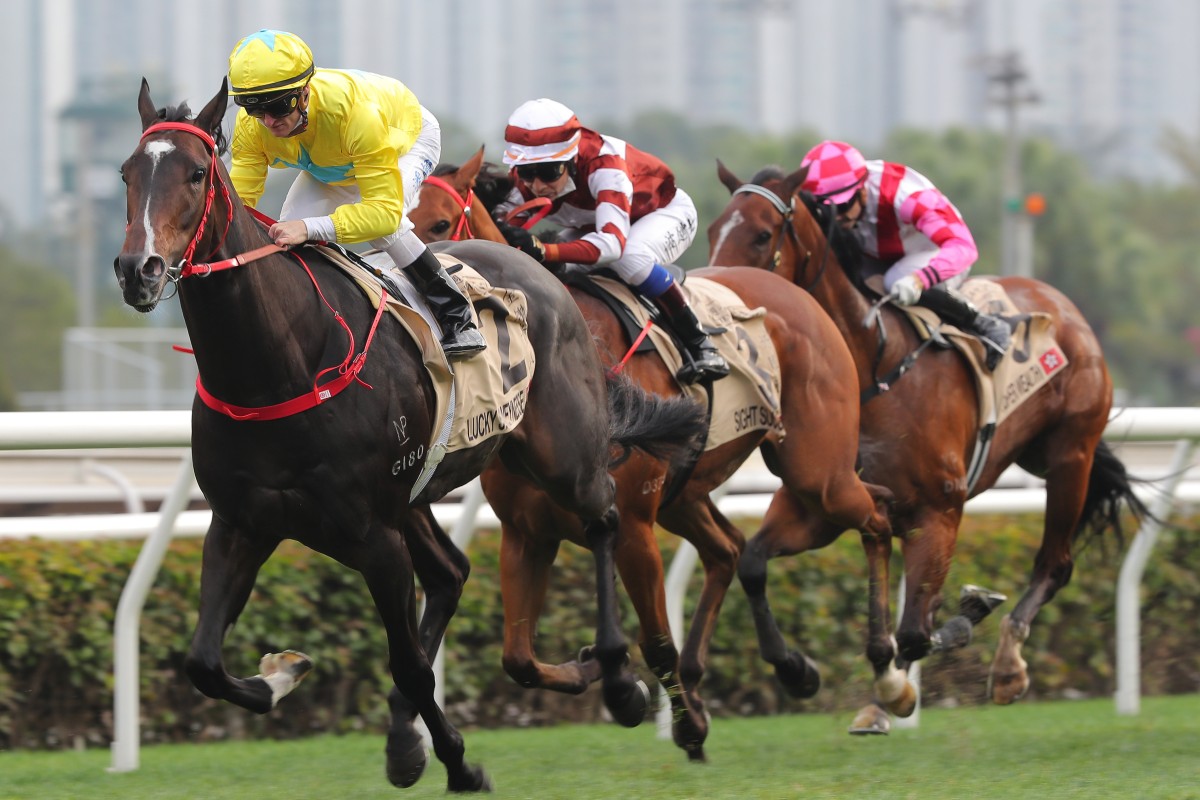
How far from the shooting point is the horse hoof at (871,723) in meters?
5.33

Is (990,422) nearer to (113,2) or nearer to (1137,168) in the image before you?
(113,2)

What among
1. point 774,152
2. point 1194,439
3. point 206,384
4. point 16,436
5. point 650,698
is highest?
point 206,384

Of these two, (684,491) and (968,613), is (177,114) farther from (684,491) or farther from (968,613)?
(968,613)

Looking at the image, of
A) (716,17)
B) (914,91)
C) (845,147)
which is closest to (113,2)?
(716,17)

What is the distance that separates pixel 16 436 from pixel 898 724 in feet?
9.91

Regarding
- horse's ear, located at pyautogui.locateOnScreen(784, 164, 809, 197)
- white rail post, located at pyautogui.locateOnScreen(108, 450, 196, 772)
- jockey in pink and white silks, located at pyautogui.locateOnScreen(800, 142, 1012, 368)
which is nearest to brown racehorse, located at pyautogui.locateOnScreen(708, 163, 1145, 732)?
horse's ear, located at pyautogui.locateOnScreen(784, 164, 809, 197)

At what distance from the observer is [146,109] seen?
3514 mm

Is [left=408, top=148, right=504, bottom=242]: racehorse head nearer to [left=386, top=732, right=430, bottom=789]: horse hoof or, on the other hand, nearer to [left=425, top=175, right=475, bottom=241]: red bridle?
[left=425, top=175, right=475, bottom=241]: red bridle

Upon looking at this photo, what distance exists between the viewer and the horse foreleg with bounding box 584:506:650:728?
4.58 m

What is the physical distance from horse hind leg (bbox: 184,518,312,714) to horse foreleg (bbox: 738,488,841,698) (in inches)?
73.3

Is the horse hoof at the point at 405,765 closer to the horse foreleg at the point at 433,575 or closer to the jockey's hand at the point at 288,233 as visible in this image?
the horse foreleg at the point at 433,575

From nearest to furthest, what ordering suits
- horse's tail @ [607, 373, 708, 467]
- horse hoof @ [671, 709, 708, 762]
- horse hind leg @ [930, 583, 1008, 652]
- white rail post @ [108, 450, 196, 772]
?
white rail post @ [108, 450, 196, 772]
horse's tail @ [607, 373, 708, 467]
horse hoof @ [671, 709, 708, 762]
horse hind leg @ [930, 583, 1008, 652]

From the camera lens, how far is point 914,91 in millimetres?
87000

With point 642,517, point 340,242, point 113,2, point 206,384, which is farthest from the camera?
point 113,2
